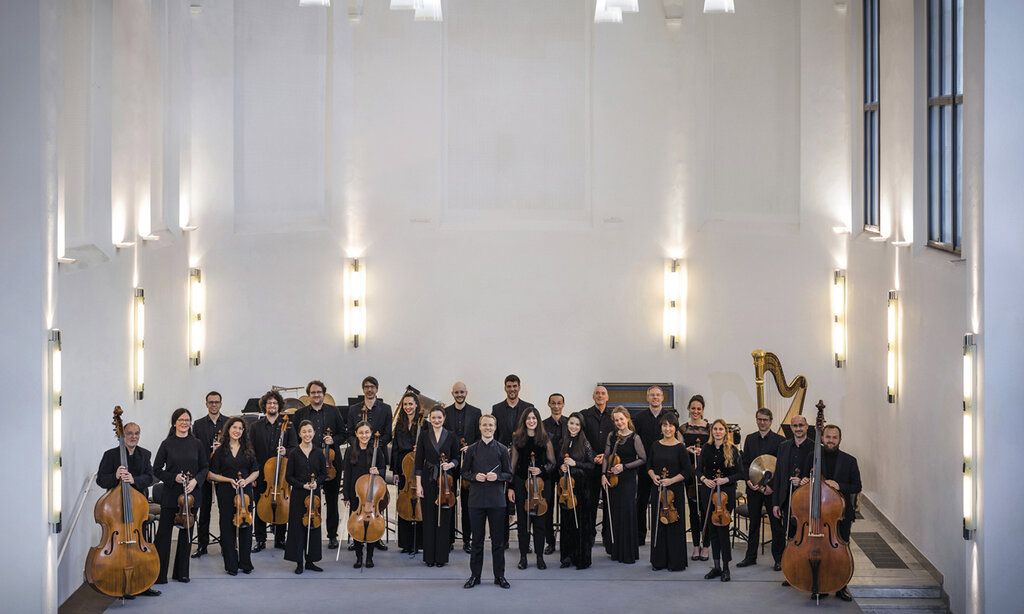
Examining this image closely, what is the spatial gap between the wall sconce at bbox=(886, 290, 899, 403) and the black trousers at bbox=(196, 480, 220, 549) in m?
6.30

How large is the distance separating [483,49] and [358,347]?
3774 millimetres

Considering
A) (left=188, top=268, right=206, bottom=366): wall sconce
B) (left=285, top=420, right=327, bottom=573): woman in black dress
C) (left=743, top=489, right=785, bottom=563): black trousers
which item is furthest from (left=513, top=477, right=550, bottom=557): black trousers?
(left=188, top=268, right=206, bottom=366): wall sconce

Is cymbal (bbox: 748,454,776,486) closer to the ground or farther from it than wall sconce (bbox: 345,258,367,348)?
closer to the ground

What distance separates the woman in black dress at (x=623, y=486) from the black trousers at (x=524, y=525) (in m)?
0.62

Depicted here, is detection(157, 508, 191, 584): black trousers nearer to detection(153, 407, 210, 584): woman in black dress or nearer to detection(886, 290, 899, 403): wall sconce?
detection(153, 407, 210, 584): woman in black dress

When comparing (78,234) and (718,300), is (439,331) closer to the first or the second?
(718,300)

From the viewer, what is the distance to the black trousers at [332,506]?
1297 cm

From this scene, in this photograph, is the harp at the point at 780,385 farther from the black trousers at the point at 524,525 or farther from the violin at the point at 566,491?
the black trousers at the point at 524,525

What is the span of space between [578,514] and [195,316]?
19.6 ft

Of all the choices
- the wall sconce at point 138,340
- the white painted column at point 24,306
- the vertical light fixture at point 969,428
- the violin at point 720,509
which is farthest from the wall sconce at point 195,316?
the vertical light fixture at point 969,428

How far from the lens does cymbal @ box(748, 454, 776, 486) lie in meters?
12.5

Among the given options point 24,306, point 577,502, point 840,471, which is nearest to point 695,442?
point 577,502

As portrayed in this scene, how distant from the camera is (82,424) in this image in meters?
12.2

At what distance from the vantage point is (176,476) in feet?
39.3
